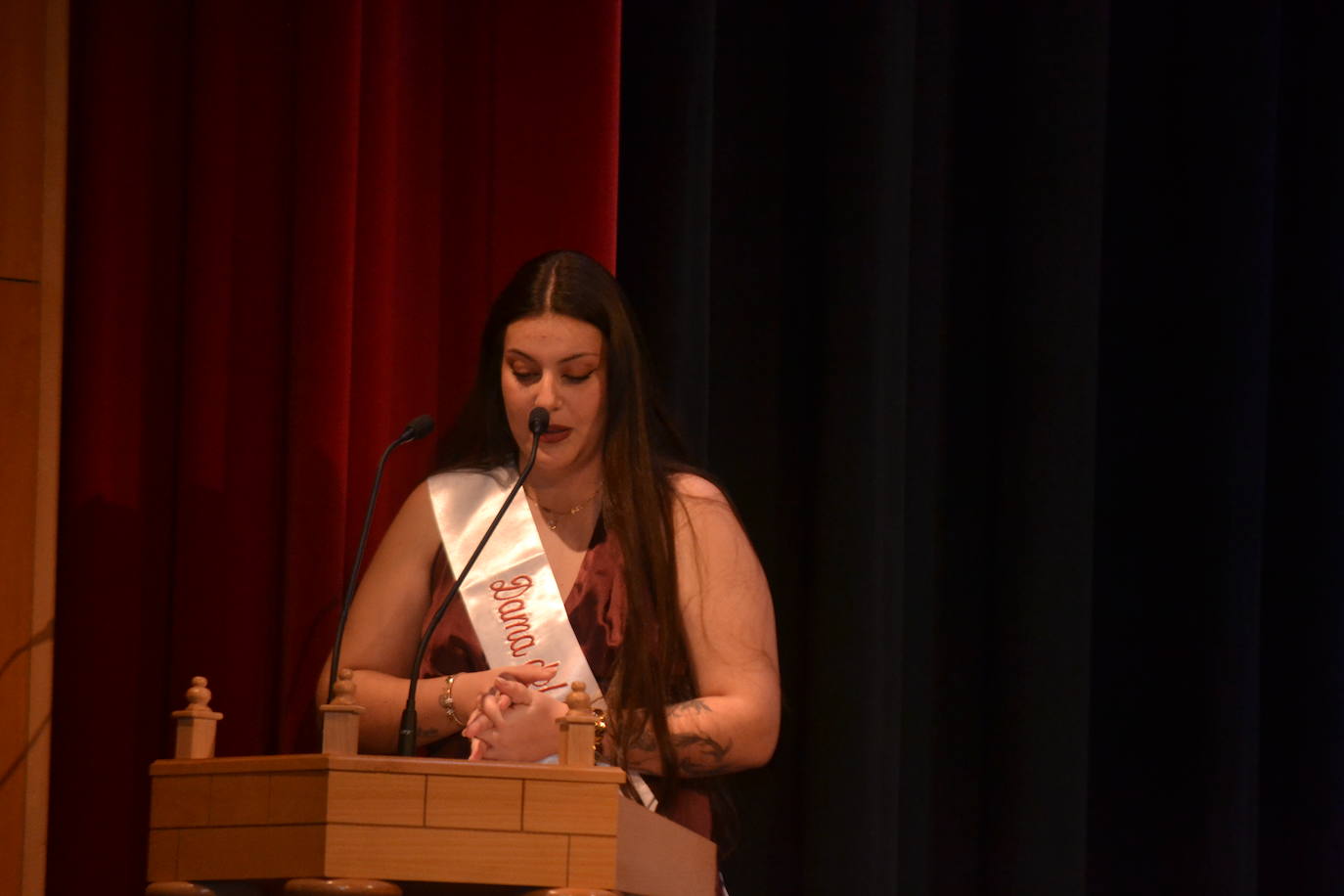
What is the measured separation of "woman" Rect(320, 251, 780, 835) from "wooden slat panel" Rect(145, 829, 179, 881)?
560mm

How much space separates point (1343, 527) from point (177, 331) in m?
1.87

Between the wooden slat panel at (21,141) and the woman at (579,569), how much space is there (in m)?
0.60

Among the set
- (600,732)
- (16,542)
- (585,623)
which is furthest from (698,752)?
(16,542)

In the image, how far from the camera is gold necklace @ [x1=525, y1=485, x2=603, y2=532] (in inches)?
85.4

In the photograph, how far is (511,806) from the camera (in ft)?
4.14

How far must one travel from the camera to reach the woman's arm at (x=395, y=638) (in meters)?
1.92

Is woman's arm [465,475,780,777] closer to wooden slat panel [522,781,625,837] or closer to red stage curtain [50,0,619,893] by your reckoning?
wooden slat panel [522,781,625,837]

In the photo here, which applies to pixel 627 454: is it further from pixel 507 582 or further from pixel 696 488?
pixel 507 582

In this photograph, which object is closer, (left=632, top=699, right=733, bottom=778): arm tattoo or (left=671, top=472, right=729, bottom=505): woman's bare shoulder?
(left=632, top=699, right=733, bottom=778): arm tattoo

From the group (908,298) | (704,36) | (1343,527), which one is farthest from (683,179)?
(1343,527)

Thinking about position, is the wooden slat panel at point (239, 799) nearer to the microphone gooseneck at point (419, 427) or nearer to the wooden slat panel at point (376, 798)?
the wooden slat panel at point (376, 798)

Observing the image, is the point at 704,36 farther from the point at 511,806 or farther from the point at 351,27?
the point at 511,806

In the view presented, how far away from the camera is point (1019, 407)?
8.61 feet

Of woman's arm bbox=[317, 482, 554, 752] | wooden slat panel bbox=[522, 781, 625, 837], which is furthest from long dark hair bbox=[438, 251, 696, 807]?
wooden slat panel bbox=[522, 781, 625, 837]
